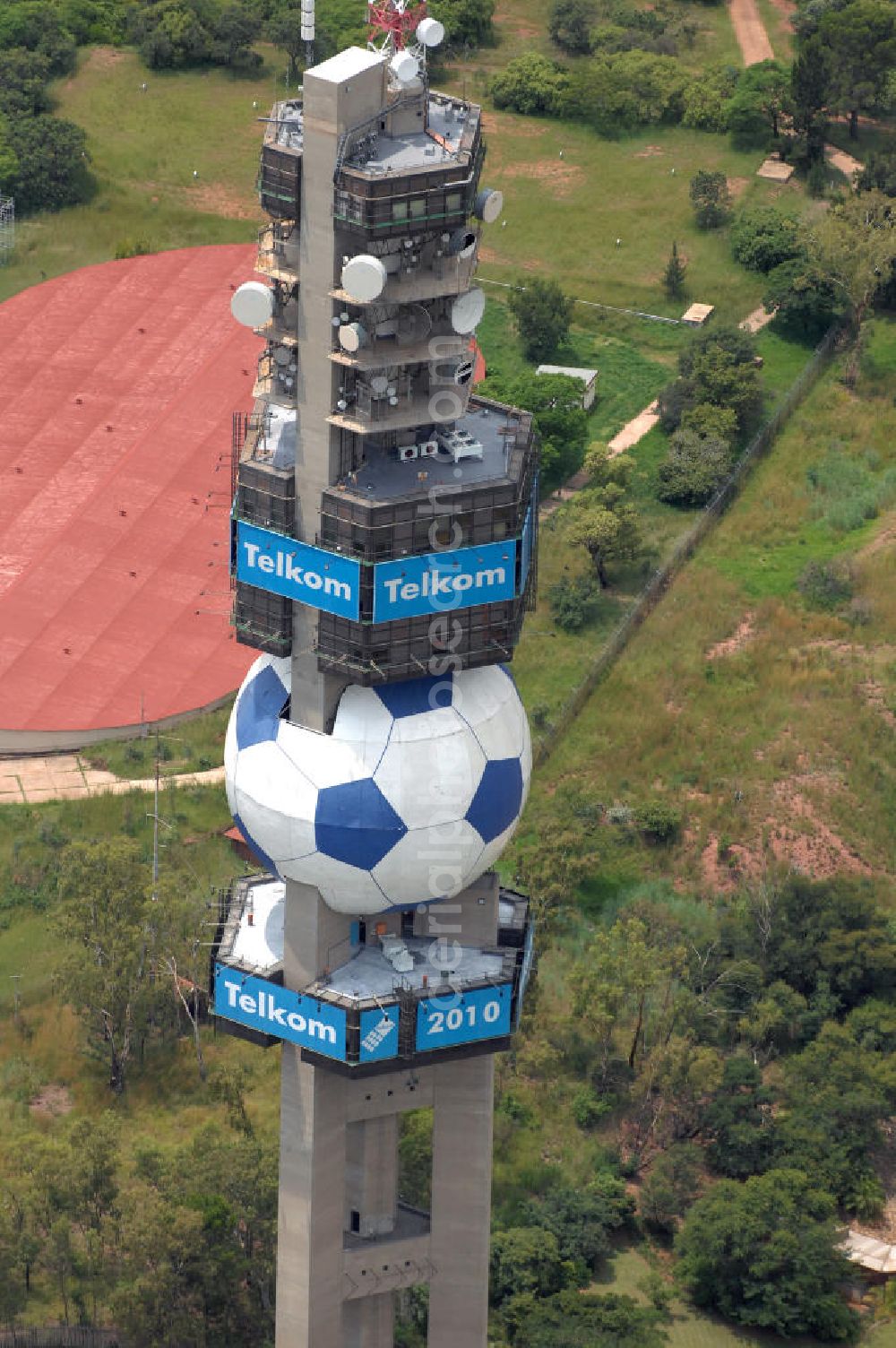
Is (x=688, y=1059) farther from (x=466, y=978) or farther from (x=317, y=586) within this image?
(x=317, y=586)

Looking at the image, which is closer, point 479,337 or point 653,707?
point 653,707

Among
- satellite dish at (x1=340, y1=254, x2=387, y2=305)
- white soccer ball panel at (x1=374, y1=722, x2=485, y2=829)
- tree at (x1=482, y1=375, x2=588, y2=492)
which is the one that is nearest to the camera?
satellite dish at (x1=340, y1=254, x2=387, y2=305)

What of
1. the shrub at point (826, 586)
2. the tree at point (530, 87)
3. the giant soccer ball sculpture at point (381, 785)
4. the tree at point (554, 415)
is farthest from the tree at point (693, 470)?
the giant soccer ball sculpture at point (381, 785)

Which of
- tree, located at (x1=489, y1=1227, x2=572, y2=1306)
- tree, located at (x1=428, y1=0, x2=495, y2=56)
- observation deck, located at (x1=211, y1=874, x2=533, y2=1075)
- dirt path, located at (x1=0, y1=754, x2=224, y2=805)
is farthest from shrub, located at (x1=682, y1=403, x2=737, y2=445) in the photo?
observation deck, located at (x1=211, y1=874, x2=533, y2=1075)

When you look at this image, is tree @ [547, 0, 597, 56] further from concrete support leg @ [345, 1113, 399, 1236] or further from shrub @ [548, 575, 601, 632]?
concrete support leg @ [345, 1113, 399, 1236]

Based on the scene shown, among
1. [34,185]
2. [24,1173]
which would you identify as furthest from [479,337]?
[24,1173]

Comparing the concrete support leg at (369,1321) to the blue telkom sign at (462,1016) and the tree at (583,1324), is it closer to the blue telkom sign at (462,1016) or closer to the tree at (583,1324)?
the tree at (583,1324)
